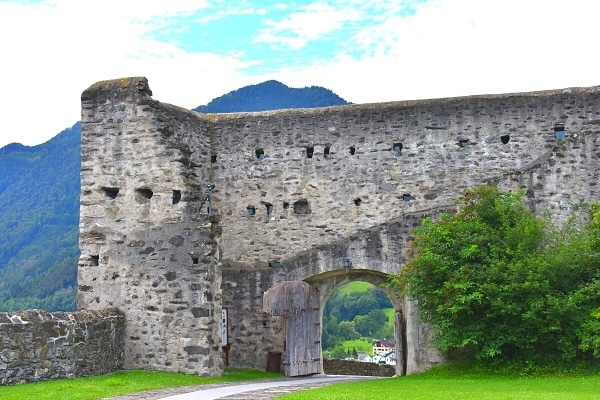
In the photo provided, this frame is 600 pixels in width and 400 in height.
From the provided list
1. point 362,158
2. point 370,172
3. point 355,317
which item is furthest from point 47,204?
point 370,172

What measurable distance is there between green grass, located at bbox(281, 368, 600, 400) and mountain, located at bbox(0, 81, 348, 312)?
121 feet

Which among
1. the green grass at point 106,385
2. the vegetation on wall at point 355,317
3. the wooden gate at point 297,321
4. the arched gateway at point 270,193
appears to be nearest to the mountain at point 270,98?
the vegetation on wall at point 355,317

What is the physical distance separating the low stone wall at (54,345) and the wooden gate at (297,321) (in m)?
4.79

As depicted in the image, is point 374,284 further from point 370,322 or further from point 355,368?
point 370,322

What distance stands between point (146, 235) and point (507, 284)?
9.19 metres

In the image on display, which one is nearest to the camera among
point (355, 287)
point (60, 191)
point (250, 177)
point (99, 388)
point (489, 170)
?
point (99, 388)

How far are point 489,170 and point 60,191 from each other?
56584mm

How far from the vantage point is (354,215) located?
928 inches

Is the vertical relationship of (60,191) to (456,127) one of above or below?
above

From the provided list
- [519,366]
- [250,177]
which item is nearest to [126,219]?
[250,177]

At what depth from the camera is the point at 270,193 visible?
24266 mm

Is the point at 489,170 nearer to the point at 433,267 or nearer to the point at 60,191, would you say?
the point at 433,267

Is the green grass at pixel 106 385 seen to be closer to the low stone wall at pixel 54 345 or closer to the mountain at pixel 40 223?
the low stone wall at pixel 54 345

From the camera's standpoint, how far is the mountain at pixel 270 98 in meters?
73.9
